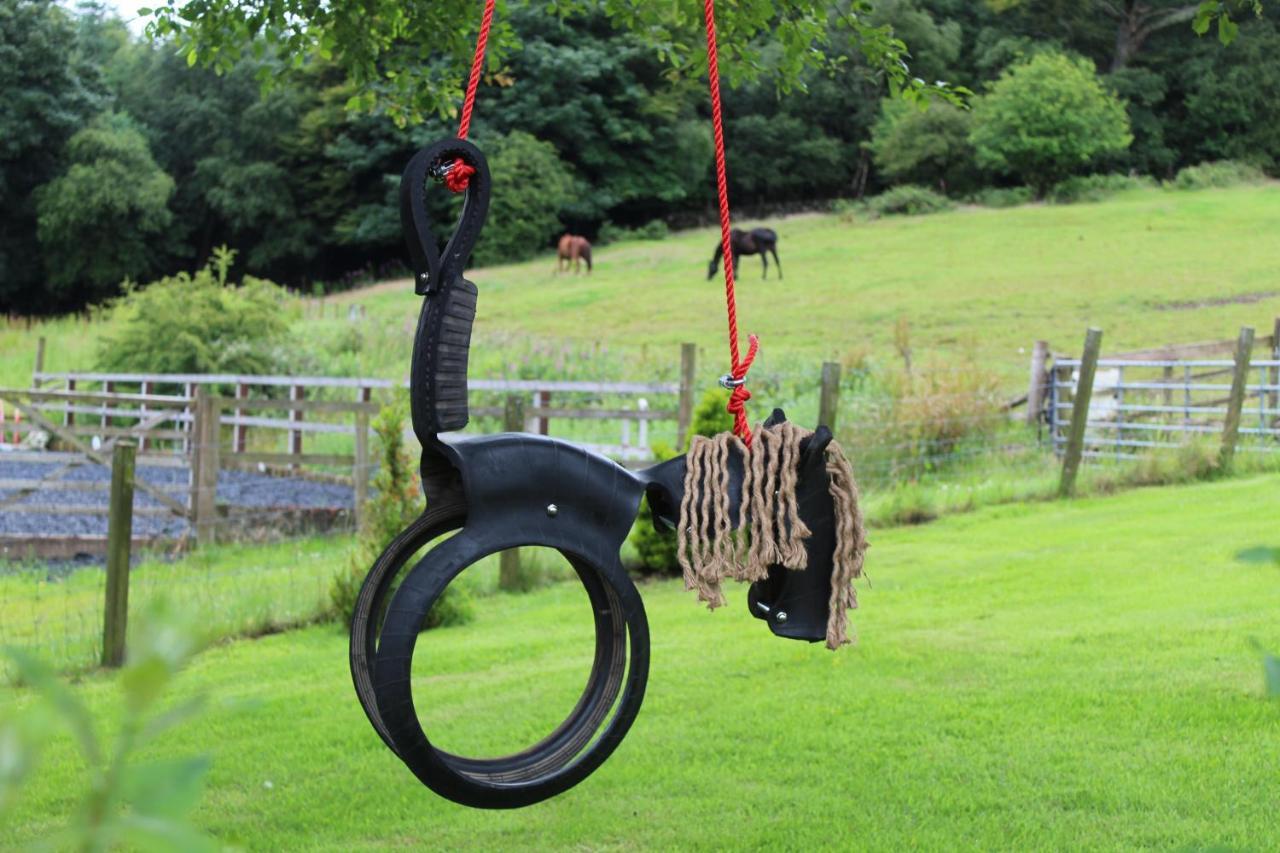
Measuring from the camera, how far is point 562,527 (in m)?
2.12

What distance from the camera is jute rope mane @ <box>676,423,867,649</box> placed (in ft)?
7.20

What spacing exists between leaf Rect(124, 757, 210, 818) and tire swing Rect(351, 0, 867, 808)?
1458 millimetres

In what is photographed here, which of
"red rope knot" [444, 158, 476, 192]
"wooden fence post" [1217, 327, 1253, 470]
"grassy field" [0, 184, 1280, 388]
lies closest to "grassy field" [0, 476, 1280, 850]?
"red rope knot" [444, 158, 476, 192]

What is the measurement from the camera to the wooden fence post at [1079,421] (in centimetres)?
1002

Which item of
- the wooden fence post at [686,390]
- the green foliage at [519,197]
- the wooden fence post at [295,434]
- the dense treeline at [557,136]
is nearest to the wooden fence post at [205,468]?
the wooden fence post at [295,434]

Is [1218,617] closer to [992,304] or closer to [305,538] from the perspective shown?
[305,538]

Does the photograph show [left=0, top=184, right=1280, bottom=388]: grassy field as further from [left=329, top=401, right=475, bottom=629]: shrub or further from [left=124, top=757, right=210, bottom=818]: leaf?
[left=124, top=757, right=210, bottom=818]: leaf

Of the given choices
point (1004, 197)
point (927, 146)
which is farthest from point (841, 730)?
point (927, 146)

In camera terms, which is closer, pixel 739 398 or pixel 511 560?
pixel 739 398

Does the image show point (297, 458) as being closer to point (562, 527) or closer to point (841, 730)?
point (841, 730)

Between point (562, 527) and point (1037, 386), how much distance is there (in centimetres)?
1150

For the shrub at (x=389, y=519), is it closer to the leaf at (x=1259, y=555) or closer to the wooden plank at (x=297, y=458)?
the wooden plank at (x=297, y=458)

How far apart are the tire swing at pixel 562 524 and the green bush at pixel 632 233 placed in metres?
38.7

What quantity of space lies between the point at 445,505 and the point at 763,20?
261 centimetres
